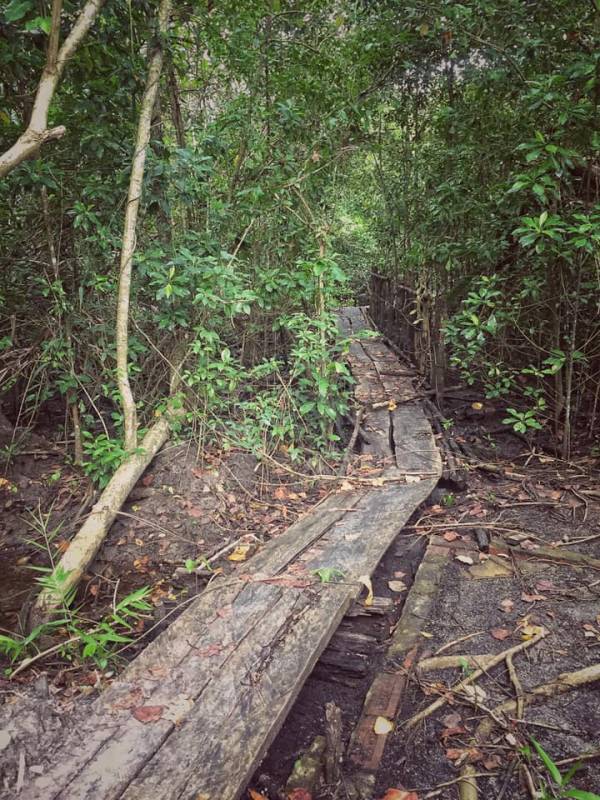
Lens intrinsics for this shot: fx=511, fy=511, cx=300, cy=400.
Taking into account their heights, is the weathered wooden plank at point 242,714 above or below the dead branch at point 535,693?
above

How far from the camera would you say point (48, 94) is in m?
2.68

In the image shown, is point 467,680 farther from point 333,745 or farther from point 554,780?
point 333,745

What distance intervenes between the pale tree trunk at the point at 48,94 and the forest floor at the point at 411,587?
2.29 meters

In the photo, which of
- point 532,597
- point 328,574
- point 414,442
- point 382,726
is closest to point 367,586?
point 328,574

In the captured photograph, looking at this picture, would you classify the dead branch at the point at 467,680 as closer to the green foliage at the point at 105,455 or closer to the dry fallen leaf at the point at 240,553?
the dry fallen leaf at the point at 240,553

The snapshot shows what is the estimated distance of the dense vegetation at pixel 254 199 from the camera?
4.01m

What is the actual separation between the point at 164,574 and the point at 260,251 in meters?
3.39

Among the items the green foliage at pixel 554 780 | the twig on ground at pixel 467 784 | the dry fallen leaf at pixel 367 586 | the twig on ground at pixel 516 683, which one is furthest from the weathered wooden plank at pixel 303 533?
the green foliage at pixel 554 780

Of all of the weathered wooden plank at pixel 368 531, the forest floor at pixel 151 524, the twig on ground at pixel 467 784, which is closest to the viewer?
the twig on ground at pixel 467 784

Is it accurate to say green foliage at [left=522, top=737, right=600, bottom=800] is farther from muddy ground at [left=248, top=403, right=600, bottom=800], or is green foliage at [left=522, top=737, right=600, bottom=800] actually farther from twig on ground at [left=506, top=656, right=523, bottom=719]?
twig on ground at [left=506, top=656, right=523, bottom=719]

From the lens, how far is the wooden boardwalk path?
184 centimetres

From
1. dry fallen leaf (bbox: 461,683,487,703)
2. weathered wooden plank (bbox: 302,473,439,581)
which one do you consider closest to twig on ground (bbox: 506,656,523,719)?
dry fallen leaf (bbox: 461,683,487,703)

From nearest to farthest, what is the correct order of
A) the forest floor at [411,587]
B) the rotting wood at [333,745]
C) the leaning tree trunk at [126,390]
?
the rotting wood at [333,745] → the forest floor at [411,587] → the leaning tree trunk at [126,390]

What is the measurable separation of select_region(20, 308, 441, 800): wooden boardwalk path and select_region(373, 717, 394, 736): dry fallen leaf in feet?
1.23
